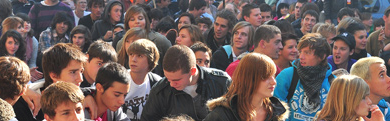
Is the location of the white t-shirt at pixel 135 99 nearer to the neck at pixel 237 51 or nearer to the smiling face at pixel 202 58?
the smiling face at pixel 202 58

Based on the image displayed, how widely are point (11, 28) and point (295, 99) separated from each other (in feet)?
19.3

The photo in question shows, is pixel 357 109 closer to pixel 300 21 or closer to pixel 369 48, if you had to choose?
pixel 369 48

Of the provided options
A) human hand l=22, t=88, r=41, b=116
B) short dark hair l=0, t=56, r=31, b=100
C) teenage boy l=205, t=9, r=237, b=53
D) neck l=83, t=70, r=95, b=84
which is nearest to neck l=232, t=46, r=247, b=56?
teenage boy l=205, t=9, r=237, b=53

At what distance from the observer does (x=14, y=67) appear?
463cm

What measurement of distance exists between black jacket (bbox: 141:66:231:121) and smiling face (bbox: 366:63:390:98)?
1652mm

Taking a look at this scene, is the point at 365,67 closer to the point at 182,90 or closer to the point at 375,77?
the point at 375,77

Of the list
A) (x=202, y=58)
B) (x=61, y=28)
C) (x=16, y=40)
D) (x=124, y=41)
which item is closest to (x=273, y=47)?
(x=202, y=58)

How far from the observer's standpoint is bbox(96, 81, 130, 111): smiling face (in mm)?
4840

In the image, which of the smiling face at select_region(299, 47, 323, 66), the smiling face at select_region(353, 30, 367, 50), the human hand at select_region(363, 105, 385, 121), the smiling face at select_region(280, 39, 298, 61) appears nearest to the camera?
the human hand at select_region(363, 105, 385, 121)

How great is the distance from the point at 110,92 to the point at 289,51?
2.97 meters

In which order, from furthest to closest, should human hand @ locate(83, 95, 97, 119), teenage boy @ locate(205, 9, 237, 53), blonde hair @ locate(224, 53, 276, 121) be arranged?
1. teenage boy @ locate(205, 9, 237, 53)
2. human hand @ locate(83, 95, 97, 119)
3. blonde hair @ locate(224, 53, 276, 121)

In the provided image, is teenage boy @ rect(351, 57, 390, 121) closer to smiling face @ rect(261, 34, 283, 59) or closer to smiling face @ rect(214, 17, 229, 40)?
smiling face @ rect(261, 34, 283, 59)

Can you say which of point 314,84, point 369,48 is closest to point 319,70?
point 314,84

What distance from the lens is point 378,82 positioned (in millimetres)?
5832
